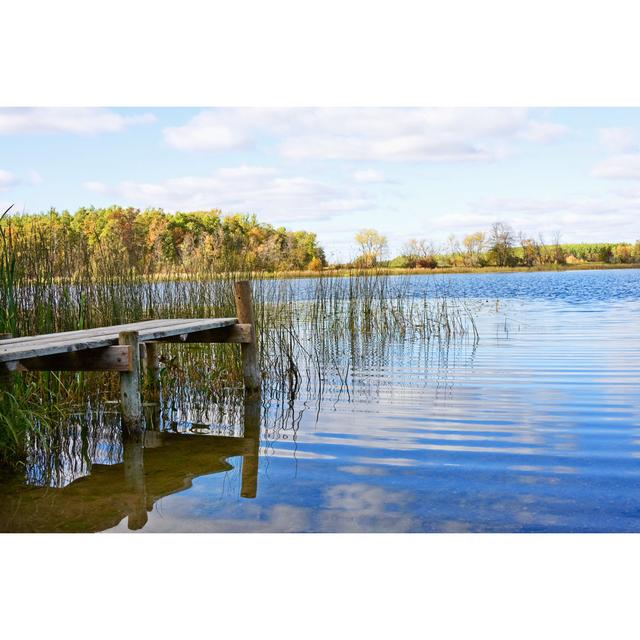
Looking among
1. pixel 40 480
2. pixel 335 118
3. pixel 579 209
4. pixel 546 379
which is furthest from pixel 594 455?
pixel 579 209

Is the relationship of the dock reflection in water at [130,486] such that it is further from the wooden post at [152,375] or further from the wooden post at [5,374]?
the wooden post at [152,375]

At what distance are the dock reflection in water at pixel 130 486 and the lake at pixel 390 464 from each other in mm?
10

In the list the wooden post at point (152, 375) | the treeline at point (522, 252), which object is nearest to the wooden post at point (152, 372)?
the wooden post at point (152, 375)

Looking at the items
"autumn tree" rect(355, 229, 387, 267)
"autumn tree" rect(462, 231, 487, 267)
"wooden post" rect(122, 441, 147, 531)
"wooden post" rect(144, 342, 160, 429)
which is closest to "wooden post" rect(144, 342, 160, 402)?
"wooden post" rect(144, 342, 160, 429)

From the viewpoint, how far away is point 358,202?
977 inches

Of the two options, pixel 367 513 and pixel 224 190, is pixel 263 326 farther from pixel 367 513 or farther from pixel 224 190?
pixel 224 190

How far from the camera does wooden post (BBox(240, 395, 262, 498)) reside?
10.3 feet

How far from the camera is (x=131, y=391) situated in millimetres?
3875

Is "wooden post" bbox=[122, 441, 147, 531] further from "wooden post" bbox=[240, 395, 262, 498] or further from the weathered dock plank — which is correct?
the weathered dock plank

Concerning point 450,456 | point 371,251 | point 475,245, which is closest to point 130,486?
point 450,456

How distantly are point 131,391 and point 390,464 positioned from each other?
4.91 feet

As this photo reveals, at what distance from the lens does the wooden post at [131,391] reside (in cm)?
375

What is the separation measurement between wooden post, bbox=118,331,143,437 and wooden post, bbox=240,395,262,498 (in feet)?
2.14

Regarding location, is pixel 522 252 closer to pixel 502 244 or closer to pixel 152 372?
pixel 502 244
